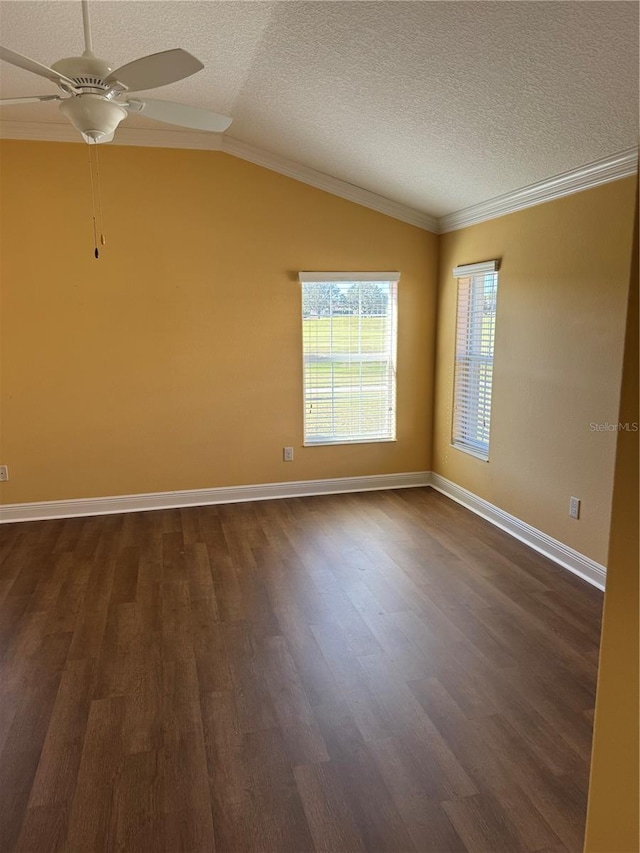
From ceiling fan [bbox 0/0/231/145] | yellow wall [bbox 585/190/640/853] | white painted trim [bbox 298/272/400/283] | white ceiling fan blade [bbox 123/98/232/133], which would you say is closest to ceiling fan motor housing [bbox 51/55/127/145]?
ceiling fan [bbox 0/0/231/145]

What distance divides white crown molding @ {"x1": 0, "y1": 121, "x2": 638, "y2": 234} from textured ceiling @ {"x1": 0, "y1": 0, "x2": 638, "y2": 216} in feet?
0.32

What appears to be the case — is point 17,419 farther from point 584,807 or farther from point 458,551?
point 584,807

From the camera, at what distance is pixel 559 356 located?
11.4ft

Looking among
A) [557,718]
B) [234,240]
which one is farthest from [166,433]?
[557,718]

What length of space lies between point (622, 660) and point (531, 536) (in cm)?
324

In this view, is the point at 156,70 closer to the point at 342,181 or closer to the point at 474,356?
the point at 342,181

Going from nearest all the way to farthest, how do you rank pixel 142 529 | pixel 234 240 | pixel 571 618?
pixel 571 618 → pixel 142 529 → pixel 234 240

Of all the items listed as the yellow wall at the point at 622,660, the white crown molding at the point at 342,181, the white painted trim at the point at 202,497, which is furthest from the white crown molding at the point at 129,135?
the yellow wall at the point at 622,660

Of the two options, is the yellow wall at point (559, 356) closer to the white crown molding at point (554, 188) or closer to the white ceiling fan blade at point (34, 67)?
the white crown molding at point (554, 188)

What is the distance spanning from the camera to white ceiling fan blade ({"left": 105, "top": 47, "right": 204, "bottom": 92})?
5.70 ft

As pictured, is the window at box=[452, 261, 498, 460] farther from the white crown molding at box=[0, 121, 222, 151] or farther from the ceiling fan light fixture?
the ceiling fan light fixture

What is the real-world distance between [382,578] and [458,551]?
68 cm

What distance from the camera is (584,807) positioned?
1.79m

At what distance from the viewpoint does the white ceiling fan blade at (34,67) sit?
1.69 m
